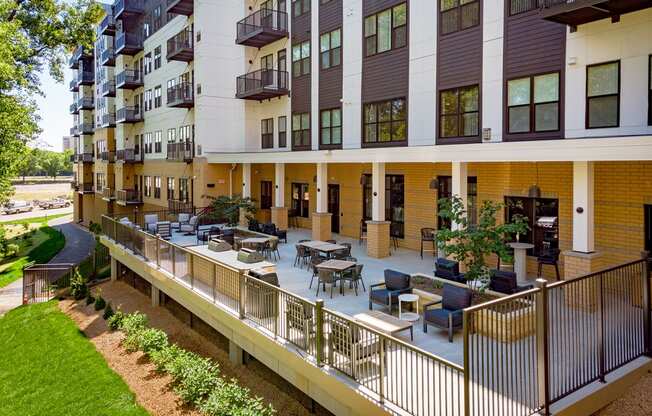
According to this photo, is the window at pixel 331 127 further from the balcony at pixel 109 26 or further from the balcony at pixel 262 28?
the balcony at pixel 109 26

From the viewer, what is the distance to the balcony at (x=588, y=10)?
457 inches

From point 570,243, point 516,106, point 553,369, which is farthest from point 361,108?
point 553,369

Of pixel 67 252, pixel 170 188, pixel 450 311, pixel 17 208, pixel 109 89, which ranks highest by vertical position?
pixel 109 89

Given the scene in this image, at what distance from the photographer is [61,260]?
35.6 meters

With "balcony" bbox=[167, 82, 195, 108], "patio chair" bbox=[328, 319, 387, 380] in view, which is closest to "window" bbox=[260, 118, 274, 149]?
"balcony" bbox=[167, 82, 195, 108]

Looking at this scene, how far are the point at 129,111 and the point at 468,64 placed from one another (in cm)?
3275

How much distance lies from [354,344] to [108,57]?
153ft

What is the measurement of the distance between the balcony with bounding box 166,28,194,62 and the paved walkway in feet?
52.1

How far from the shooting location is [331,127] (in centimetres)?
2284

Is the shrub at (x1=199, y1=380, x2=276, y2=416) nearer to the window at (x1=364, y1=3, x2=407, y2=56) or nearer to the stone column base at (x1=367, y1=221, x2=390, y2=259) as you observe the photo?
the stone column base at (x1=367, y1=221, x2=390, y2=259)

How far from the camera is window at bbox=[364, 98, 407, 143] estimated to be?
Result: 19.1 m

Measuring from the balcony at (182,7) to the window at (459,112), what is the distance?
19.8 metres

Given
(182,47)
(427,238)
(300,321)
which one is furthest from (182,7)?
(300,321)

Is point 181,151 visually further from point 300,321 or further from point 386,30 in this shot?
point 300,321
